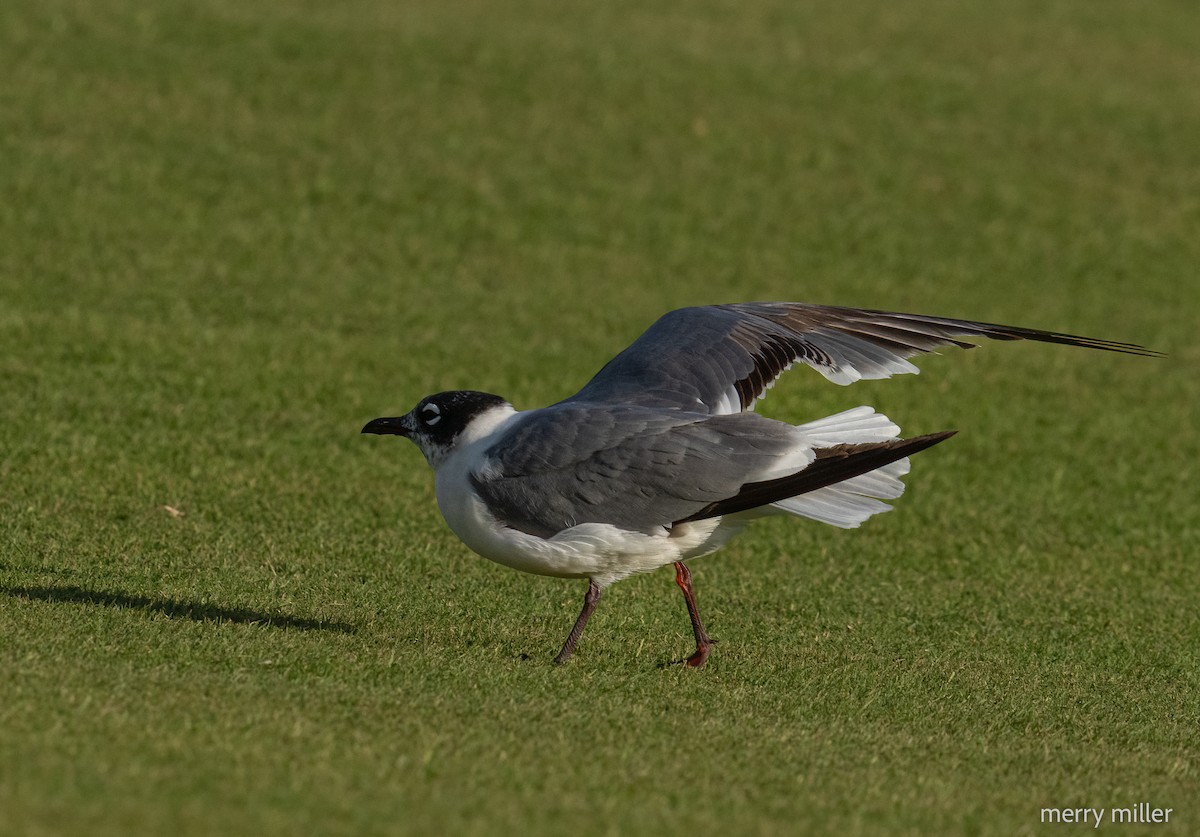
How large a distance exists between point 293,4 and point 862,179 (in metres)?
8.39

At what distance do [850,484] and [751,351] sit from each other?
1198 millimetres

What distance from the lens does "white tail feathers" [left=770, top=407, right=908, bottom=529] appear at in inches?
283

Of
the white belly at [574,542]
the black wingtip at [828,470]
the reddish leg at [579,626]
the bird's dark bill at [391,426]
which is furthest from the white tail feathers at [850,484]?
the bird's dark bill at [391,426]

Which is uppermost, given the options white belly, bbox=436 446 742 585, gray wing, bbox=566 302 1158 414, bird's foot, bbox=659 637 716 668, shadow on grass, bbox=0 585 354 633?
gray wing, bbox=566 302 1158 414

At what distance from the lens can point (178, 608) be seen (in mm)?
7965

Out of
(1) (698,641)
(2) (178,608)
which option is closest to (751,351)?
(1) (698,641)

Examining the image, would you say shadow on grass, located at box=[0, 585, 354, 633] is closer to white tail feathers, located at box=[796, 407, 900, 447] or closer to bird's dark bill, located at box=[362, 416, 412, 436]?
bird's dark bill, located at box=[362, 416, 412, 436]

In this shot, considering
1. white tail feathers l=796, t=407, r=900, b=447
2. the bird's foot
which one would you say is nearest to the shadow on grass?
the bird's foot

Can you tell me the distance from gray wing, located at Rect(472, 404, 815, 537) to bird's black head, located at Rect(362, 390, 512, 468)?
14.4 inches

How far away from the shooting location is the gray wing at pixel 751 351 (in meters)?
8.07

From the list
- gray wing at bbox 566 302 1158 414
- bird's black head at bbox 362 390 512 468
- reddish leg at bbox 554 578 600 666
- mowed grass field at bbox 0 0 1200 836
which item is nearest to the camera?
mowed grass field at bbox 0 0 1200 836

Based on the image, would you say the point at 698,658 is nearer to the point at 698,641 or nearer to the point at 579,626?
the point at 698,641

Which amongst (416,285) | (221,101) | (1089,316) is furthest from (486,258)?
(1089,316)

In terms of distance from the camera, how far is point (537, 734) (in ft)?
20.7
